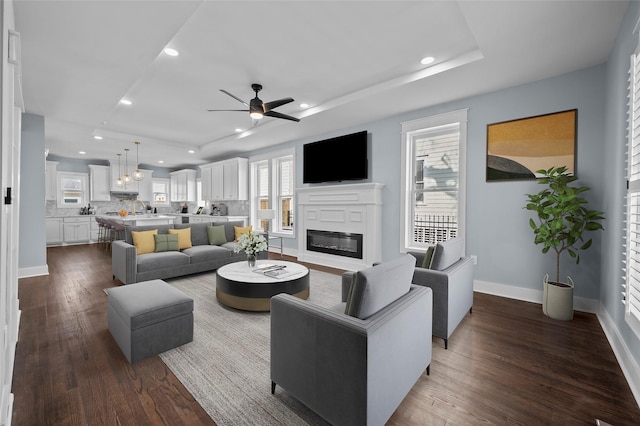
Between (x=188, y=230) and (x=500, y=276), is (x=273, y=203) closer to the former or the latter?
(x=188, y=230)

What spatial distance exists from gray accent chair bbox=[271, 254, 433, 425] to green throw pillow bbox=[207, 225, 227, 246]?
12.9 ft

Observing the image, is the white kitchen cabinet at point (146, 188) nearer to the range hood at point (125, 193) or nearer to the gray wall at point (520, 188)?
the range hood at point (125, 193)

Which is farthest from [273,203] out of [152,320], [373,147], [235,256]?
[152,320]

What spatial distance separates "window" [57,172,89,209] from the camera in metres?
8.55

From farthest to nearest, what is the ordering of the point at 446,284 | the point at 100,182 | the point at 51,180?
the point at 100,182
the point at 51,180
the point at 446,284

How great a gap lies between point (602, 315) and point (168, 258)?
5.42 metres

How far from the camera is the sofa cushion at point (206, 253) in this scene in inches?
180

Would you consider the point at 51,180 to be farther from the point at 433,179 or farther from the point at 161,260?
the point at 433,179

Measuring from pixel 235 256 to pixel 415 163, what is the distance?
11.6 feet

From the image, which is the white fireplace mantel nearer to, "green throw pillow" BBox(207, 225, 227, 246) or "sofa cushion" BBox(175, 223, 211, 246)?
"green throw pillow" BBox(207, 225, 227, 246)

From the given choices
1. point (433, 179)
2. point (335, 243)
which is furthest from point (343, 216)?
point (433, 179)

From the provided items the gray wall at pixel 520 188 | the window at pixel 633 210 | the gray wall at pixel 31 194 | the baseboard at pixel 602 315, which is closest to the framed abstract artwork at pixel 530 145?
the gray wall at pixel 520 188

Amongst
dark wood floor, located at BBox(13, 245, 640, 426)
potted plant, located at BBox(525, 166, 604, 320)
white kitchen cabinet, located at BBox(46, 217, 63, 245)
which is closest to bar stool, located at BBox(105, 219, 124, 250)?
white kitchen cabinet, located at BBox(46, 217, 63, 245)

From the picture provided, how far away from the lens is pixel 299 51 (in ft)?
9.84
